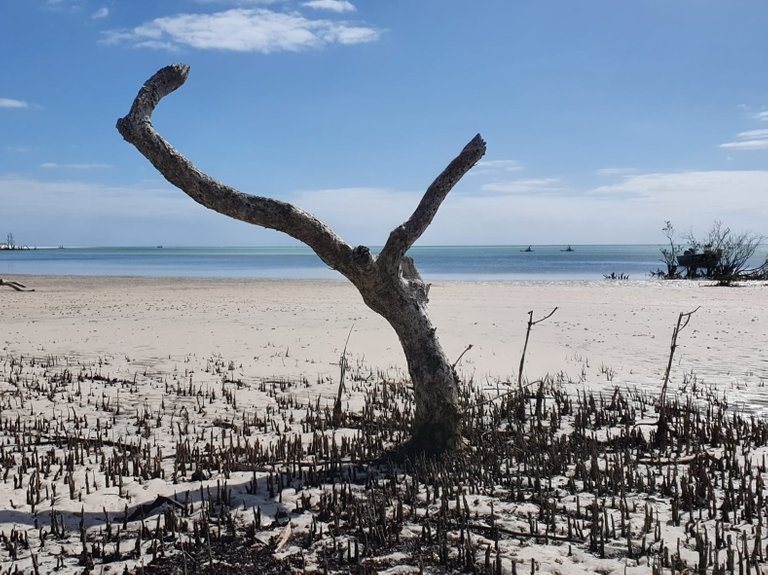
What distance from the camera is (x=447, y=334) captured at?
15586 mm

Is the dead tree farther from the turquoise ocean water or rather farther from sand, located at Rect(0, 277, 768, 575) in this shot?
the turquoise ocean water

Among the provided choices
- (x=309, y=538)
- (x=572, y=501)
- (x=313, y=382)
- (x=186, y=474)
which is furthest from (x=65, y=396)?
(x=572, y=501)

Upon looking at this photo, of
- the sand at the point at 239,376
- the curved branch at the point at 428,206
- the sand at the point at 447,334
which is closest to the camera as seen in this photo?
the sand at the point at 239,376

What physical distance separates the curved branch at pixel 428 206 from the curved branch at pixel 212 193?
383mm

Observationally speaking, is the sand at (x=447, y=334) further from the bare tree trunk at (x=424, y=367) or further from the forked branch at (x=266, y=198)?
the forked branch at (x=266, y=198)

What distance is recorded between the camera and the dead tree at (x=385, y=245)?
575cm

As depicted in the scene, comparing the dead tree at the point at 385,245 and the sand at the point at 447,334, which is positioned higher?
the dead tree at the point at 385,245

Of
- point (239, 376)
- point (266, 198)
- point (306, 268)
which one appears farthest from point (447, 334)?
point (306, 268)

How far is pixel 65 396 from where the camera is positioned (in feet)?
29.2

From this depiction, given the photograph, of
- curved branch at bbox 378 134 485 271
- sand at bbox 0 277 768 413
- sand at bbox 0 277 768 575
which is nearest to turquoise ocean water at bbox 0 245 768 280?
sand at bbox 0 277 768 413

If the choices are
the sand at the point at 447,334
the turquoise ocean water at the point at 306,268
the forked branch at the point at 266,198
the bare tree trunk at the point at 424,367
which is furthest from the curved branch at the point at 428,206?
the turquoise ocean water at the point at 306,268

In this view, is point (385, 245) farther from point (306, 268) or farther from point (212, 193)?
point (306, 268)

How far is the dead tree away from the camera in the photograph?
18.9ft

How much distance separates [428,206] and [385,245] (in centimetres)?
62
